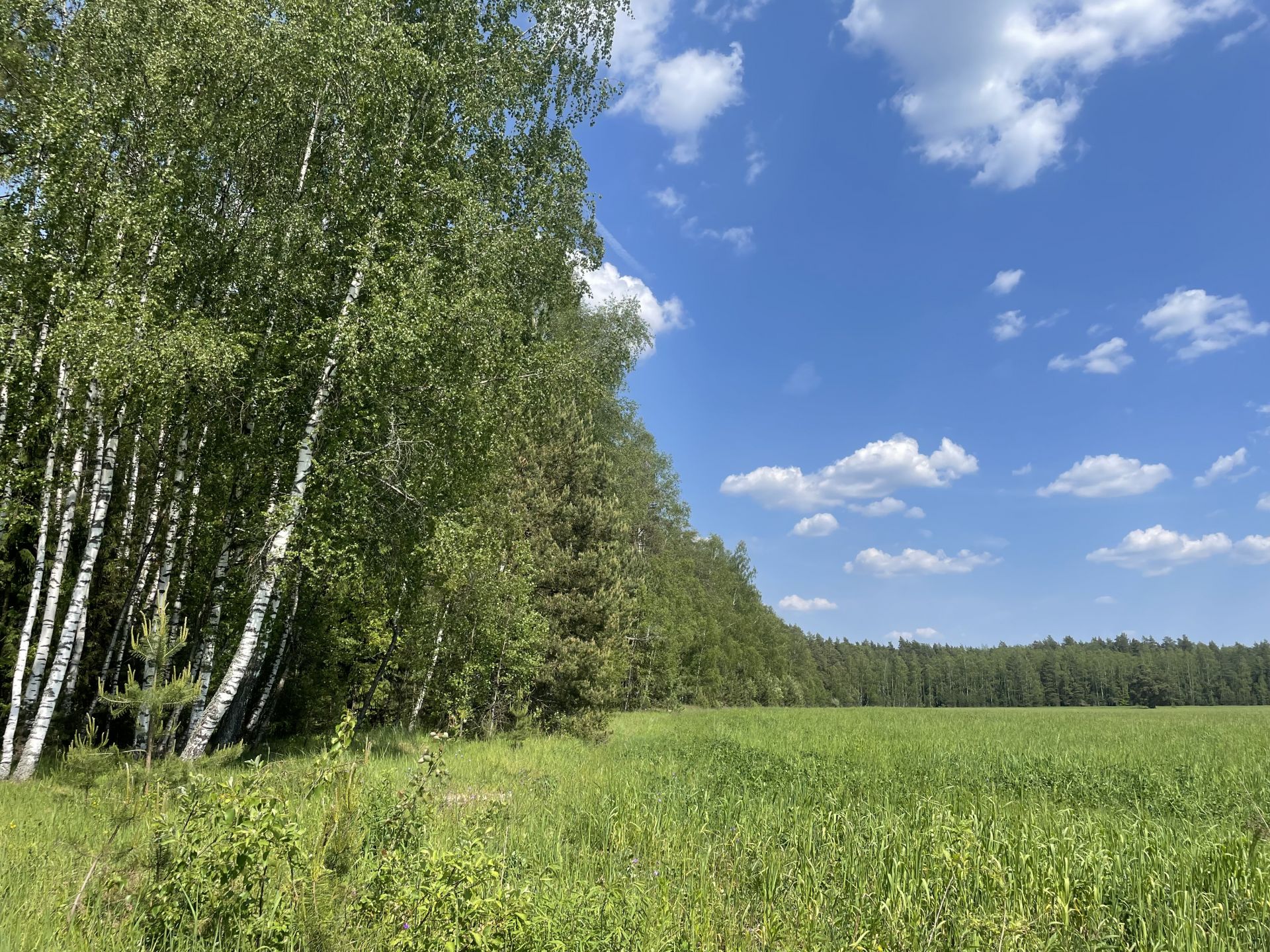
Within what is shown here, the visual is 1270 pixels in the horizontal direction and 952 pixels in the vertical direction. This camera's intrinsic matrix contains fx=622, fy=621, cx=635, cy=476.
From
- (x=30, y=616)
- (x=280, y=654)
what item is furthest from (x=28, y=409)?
(x=280, y=654)

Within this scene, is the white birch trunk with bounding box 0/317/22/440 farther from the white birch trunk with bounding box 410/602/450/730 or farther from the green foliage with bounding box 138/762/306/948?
the green foliage with bounding box 138/762/306/948

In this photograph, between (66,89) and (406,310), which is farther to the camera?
(406,310)

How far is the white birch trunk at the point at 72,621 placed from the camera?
8.37 m

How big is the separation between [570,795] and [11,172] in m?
12.3

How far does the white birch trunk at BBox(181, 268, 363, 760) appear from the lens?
29.4 ft

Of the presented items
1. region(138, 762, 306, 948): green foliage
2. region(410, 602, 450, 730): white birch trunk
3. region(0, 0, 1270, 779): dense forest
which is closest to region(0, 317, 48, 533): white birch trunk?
region(0, 0, 1270, 779): dense forest

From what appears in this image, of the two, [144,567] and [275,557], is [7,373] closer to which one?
[144,567]

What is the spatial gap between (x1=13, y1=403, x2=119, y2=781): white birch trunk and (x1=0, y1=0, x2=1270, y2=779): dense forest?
0.05m

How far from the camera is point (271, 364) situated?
10.9 meters

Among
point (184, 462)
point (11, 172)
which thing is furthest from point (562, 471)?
point (11, 172)

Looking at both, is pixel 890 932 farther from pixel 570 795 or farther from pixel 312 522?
pixel 312 522

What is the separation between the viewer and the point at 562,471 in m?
17.6

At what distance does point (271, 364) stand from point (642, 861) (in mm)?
9900

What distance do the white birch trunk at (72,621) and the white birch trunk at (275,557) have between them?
5.59 ft
